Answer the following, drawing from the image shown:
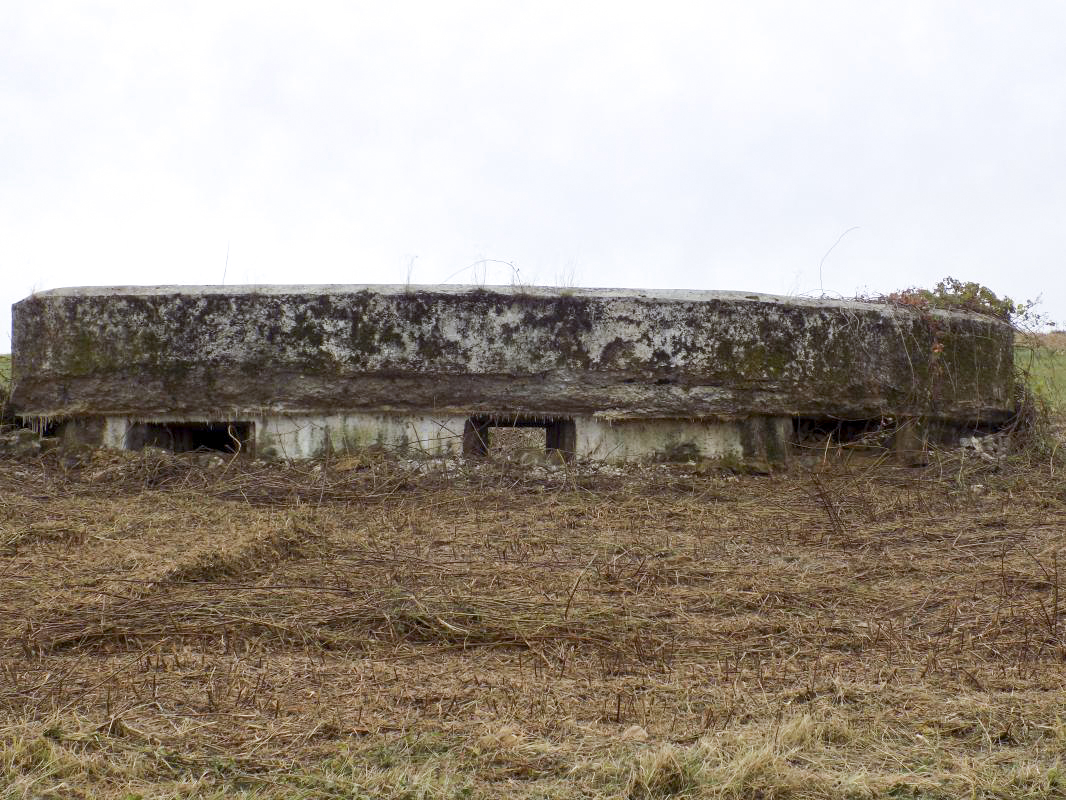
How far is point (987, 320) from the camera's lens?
6973 millimetres

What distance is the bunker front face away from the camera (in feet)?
20.5

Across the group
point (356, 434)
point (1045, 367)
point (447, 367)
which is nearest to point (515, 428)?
point (447, 367)

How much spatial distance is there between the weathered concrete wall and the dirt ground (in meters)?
0.55

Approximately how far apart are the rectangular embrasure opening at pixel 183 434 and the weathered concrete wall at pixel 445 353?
0.50 ft

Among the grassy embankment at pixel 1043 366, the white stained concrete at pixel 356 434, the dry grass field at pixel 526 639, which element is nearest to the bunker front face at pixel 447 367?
the white stained concrete at pixel 356 434

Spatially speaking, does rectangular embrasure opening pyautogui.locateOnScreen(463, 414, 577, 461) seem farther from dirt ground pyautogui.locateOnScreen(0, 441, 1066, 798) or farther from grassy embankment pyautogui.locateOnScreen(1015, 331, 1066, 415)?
grassy embankment pyautogui.locateOnScreen(1015, 331, 1066, 415)

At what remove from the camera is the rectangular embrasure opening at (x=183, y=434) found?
639cm

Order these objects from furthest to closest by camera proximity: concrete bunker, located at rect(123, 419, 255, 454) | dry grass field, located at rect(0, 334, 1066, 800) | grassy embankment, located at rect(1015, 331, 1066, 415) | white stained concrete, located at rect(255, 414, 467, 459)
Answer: grassy embankment, located at rect(1015, 331, 1066, 415) < concrete bunker, located at rect(123, 419, 255, 454) < white stained concrete, located at rect(255, 414, 467, 459) < dry grass field, located at rect(0, 334, 1066, 800)

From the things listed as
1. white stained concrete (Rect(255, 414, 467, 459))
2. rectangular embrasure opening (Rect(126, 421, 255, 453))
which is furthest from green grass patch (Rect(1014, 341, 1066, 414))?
rectangular embrasure opening (Rect(126, 421, 255, 453))

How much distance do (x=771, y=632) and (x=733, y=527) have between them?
Answer: 5.67 ft

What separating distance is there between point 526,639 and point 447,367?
126 inches

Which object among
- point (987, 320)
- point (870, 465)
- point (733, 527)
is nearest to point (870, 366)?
point (870, 465)

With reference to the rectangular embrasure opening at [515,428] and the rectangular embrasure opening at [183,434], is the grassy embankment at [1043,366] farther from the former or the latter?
the rectangular embrasure opening at [183,434]

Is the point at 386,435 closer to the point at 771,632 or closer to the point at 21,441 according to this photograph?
the point at 21,441
